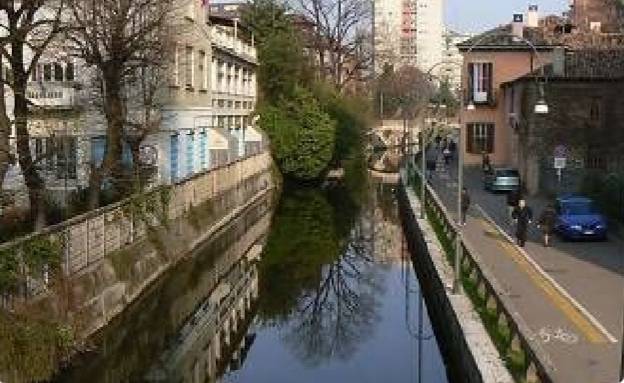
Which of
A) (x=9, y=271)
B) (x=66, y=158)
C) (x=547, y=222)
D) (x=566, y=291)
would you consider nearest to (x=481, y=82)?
(x=547, y=222)

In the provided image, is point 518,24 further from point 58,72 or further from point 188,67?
point 58,72

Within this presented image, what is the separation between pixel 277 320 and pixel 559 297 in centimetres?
802

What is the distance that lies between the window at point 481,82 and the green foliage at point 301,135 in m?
8.90

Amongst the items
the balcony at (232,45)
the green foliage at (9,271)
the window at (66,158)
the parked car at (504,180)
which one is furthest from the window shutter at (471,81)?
the green foliage at (9,271)

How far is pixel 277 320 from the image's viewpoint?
2584 cm

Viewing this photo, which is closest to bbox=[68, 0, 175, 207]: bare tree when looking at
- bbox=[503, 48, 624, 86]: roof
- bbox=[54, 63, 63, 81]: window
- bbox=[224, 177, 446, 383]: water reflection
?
bbox=[54, 63, 63, 81]: window

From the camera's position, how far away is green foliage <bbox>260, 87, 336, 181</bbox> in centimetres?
5769

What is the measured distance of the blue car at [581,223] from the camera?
96.9 feet

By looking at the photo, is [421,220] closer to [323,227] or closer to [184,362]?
[323,227]

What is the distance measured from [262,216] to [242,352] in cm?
2423

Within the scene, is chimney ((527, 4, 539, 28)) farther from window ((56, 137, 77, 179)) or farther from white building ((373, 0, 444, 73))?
white building ((373, 0, 444, 73))

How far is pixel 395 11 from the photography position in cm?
16712

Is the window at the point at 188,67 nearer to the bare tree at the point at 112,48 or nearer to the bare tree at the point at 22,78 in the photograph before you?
the bare tree at the point at 112,48

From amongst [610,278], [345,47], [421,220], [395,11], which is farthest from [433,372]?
[395,11]
